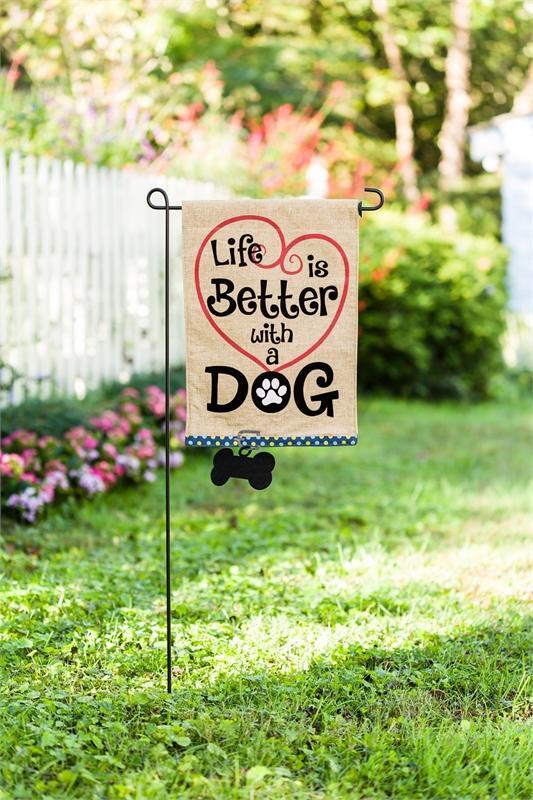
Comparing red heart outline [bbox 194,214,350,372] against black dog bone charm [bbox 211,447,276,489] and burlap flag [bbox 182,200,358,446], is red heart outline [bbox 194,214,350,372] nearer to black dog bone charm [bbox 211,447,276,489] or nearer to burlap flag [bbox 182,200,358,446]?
burlap flag [bbox 182,200,358,446]

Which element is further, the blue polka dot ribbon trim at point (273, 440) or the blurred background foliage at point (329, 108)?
the blurred background foliage at point (329, 108)

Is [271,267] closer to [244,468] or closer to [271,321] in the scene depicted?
[271,321]

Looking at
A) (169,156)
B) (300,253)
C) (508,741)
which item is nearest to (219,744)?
(508,741)

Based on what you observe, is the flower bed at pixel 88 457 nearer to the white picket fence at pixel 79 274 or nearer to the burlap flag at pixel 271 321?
the white picket fence at pixel 79 274

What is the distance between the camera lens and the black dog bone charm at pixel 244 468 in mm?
3369

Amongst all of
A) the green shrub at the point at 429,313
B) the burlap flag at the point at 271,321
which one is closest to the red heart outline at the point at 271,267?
the burlap flag at the point at 271,321

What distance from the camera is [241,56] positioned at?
15398 millimetres

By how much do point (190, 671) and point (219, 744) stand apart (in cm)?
52

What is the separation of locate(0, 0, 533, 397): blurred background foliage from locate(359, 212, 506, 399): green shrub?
0.06 ft

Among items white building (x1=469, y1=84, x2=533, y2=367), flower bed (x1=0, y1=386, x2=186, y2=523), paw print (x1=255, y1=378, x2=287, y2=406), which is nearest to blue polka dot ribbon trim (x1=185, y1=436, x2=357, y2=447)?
paw print (x1=255, y1=378, x2=287, y2=406)

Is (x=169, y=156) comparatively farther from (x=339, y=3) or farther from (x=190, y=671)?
(x=339, y=3)

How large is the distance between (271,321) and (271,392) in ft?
0.76

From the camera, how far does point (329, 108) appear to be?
54.0 feet

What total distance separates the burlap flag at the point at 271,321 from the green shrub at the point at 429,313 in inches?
278
